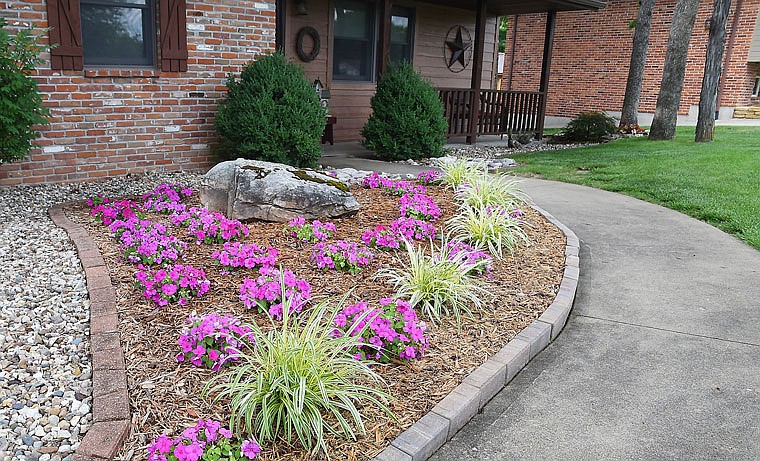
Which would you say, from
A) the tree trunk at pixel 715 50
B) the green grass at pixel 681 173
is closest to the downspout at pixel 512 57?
the green grass at pixel 681 173

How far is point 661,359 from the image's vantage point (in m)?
3.06

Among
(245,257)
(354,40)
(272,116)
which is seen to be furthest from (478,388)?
(354,40)

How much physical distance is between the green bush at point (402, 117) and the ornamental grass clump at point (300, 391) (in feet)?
20.4

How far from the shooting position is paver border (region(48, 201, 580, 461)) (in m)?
2.09

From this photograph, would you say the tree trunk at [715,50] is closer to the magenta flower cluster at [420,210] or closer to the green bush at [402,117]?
the green bush at [402,117]

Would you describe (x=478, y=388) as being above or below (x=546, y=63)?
below

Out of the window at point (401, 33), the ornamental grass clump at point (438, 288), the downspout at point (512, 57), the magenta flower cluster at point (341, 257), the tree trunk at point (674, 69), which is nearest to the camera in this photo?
the ornamental grass clump at point (438, 288)

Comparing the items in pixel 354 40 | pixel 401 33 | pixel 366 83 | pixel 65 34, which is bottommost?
pixel 366 83

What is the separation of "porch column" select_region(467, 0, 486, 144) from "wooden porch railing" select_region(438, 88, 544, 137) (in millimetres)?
18

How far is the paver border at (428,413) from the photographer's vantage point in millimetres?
2094

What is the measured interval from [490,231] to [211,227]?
6.39ft

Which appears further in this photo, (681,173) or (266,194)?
(681,173)

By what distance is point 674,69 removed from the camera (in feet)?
39.1

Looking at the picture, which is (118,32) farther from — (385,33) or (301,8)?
(385,33)
